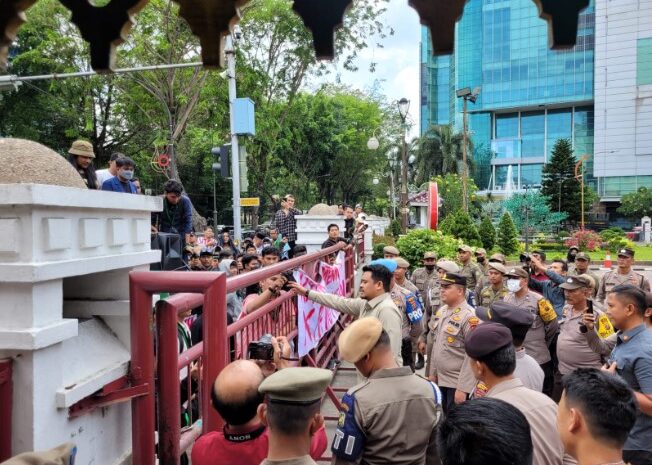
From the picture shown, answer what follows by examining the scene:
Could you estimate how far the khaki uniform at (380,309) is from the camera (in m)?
4.13

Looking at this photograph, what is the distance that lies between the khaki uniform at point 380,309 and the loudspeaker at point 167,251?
5.28 ft

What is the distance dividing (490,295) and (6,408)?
18.3ft

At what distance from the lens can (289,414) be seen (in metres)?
1.91

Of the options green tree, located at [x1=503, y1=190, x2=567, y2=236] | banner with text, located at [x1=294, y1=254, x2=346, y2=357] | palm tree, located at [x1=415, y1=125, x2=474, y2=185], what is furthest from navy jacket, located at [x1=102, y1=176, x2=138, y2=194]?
palm tree, located at [x1=415, y1=125, x2=474, y2=185]

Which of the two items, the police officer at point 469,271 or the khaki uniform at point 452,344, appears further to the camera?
the police officer at point 469,271

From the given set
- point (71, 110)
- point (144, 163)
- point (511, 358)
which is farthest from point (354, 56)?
point (511, 358)

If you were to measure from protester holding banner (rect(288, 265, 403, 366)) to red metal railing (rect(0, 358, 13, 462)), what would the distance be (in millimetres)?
2525

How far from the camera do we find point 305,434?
6.40 feet

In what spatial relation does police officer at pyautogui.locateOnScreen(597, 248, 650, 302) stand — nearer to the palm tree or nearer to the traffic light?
the traffic light

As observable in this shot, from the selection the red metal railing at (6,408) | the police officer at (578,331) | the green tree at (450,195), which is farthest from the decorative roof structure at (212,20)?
the green tree at (450,195)

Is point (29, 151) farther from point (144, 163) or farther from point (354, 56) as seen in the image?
point (144, 163)

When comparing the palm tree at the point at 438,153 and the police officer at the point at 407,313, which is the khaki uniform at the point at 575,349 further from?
the palm tree at the point at 438,153

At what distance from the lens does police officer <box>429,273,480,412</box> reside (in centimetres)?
457

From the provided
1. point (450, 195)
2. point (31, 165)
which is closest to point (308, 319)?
point (31, 165)
